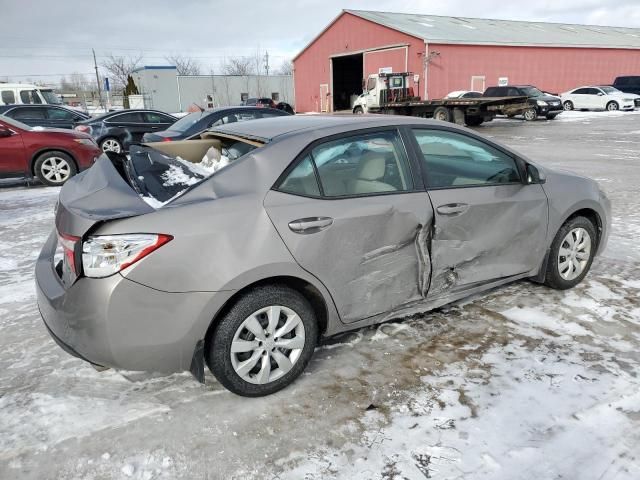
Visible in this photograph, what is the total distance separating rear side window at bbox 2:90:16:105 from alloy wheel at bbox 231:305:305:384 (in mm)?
22581

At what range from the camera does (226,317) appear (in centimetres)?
260

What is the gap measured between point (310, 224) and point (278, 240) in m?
0.21

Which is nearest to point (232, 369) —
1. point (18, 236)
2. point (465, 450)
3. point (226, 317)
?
point (226, 317)

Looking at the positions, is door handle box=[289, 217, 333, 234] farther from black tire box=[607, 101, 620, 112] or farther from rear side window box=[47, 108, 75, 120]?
black tire box=[607, 101, 620, 112]

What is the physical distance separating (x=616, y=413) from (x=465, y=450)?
0.91 metres

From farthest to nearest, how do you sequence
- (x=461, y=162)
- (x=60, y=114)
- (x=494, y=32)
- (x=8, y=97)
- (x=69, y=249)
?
(x=494, y=32)
(x=8, y=97)
(x=60, y=114)
(x=461, y=162)
(x=69, y=249)

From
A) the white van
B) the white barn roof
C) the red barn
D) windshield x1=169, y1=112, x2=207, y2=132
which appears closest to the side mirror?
windshield x1=169, y1=112, x2=207, y2=132

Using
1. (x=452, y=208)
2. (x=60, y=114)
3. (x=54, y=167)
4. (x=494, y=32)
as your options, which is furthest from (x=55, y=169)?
(x=494, y=32)

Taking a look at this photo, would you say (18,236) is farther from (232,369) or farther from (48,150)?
(232,369)

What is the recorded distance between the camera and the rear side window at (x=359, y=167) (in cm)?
289

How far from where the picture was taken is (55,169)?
9.28 meters

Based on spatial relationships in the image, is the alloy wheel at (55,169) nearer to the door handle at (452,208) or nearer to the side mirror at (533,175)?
the door handle at (452,208)

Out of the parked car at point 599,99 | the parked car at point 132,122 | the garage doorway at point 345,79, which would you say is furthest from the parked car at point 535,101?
the parked car at point 132,122

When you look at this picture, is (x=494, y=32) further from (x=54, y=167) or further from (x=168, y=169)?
(x=168, y=169)
